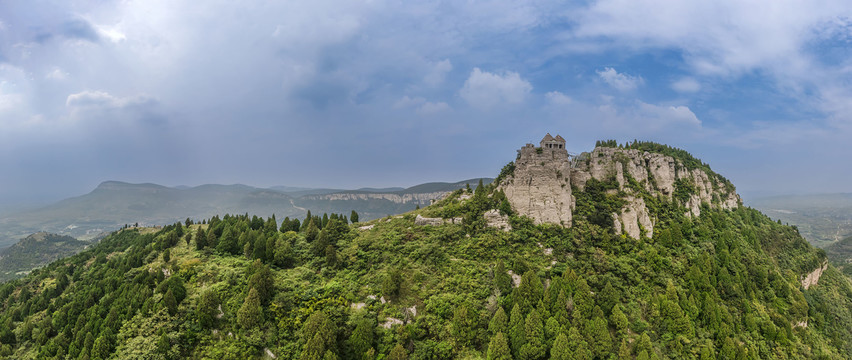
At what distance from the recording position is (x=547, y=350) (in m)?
31.5

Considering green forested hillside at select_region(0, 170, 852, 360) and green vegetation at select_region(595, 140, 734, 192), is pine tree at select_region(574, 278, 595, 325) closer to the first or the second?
green forested hillside at select_region(0, 170, 852, 360)

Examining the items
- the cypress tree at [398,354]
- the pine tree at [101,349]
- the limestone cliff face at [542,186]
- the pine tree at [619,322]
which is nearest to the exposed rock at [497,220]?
the limestone cliff face at [542,186]

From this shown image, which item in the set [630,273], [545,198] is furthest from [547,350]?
[545,198]

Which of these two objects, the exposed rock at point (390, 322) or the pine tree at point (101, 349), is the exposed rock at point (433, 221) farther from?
the pine tree at point (101, 349)

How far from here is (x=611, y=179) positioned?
54938 mm

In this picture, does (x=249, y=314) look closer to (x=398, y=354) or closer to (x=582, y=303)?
(x=398, y=354)

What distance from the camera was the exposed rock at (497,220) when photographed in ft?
157

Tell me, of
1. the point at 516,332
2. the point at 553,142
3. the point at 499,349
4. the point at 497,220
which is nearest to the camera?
the point at 499,349

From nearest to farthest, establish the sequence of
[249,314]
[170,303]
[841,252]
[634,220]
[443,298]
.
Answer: [249,314] → [170,303] → [443,298] → [634,220] → [841,252]

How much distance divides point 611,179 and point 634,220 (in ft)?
29.9

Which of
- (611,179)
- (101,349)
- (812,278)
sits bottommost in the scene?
(812,278)

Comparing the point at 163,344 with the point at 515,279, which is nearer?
the point at 163,344

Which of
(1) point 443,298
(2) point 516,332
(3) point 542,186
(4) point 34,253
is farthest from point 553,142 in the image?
(4) point 34,253

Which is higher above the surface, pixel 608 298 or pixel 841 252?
pixel 608 298
